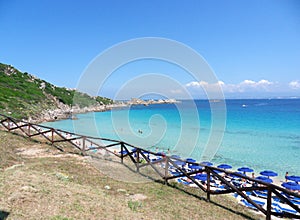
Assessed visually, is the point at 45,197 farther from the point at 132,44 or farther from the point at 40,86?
the point at 40,86

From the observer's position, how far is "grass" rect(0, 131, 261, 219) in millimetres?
5266

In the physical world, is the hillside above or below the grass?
above

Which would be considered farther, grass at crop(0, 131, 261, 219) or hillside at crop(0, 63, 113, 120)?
hillside at crop(0, 63, 113, 120)

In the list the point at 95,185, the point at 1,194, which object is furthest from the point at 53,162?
the point at 1,194

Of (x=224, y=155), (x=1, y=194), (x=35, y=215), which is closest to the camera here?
(x=35, y=215)

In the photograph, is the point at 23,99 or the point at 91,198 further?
the point at 23,99

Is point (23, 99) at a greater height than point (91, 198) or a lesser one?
greater

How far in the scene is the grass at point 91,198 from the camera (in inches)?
207

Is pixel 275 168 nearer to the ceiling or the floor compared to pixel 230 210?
nearer to the floor

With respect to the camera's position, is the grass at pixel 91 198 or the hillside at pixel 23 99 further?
the hillside at pixel 23 99

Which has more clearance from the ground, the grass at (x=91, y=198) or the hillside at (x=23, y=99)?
the hillside at (x=23, y=99)

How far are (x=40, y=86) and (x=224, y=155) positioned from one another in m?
74.0

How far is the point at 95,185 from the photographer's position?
8.11m

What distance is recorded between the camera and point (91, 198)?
6359mm
